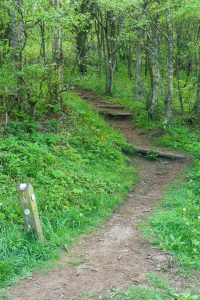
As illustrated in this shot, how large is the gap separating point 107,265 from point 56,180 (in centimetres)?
281

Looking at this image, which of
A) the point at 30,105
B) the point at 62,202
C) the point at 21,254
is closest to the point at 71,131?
the point at 30,105

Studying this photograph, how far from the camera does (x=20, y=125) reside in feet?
33.2

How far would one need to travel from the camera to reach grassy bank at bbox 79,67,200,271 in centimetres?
609

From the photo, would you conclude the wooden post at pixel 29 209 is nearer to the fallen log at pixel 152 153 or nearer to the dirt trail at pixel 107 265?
the dirt trail at pixel 107 265

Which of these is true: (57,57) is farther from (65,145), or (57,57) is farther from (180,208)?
(180,208)

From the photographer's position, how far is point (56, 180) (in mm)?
7934

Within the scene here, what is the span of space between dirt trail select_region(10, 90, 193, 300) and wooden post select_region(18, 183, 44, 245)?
65 centimetres

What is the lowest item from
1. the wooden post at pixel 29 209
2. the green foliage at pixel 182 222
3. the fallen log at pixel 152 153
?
the green foliage at pixel 182 222

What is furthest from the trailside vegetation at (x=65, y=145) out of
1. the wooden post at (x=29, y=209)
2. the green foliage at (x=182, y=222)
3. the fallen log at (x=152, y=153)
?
the fallen log at (x=152, y=153)

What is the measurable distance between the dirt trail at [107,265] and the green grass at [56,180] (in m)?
0.26

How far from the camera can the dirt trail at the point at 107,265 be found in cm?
492

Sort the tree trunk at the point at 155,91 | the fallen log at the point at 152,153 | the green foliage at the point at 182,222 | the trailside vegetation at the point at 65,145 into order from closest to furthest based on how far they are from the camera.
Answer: the green foliage at the point at 182,222 < the trailside vegetation at the point at 65,145 < the fallen log at the point at 152,153 < the tree trunk at the point at 155,91

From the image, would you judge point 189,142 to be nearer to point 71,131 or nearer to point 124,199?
point 71,131

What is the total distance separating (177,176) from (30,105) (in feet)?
15.4
